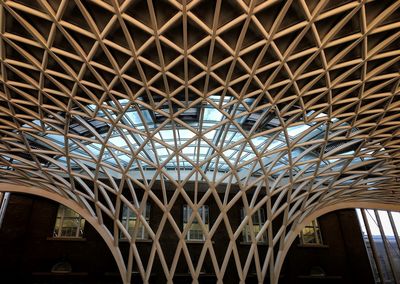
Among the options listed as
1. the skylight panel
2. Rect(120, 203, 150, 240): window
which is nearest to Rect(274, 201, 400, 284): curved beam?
the skylight panel

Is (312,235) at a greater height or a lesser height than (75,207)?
lesser

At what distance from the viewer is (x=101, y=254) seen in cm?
2955

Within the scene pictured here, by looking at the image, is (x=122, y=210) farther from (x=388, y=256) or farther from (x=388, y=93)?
(x=388, y=256)

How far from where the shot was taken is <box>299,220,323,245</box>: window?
A: 113 feet

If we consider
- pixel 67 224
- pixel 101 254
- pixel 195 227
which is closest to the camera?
pixel 101 254

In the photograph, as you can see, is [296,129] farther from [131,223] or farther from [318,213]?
[131,223]

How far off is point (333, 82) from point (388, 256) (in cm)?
3274

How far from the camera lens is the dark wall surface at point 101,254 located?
2827 centimetres

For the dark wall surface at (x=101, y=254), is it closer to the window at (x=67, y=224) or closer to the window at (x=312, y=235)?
the window at (x=312, y=235)

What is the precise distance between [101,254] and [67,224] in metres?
5.82

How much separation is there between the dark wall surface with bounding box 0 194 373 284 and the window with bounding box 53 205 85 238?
0.91 meters

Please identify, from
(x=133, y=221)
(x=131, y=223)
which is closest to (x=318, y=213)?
(x=133, y=221)

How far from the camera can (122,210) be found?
32.3 m

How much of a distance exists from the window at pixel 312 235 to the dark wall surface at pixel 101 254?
75 cm
